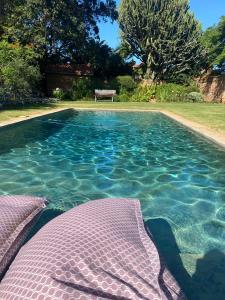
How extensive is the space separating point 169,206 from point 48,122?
9.92 metres

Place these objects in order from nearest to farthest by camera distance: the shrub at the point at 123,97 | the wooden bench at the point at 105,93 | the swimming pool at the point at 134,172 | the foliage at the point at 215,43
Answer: the swimming pool at the point at 134,172
the wooden bench at the point at 105,93
the shrub at the point at 123,97
the foliage at the point at 215,43

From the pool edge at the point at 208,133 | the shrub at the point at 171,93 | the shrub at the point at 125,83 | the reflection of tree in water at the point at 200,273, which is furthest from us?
the shrub at the point at 125,83

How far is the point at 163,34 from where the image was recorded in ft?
97.7

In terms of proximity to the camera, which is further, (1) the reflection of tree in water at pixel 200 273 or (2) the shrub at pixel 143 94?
(2) the shrub at pixel 143 94

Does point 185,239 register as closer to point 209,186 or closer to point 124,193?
point 124,193

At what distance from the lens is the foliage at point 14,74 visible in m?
18.3

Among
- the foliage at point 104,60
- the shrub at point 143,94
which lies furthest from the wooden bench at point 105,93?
the foliage at point 104,60

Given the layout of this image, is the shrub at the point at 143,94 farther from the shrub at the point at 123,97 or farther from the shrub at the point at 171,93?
the shrub at the point at 171,93

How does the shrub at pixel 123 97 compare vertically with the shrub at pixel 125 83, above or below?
below

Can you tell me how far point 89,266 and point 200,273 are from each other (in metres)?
2.09

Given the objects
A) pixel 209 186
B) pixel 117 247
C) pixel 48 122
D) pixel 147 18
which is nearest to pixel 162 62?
pixel 147 18

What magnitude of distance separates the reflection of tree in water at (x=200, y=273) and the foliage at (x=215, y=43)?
30.2 m

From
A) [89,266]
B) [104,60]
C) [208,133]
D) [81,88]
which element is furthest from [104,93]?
[89,266]

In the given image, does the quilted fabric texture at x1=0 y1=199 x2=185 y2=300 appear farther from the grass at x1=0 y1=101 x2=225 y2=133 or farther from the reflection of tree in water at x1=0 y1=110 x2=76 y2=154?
the grass at x1=0 y1=101 x2=225 y2=133
